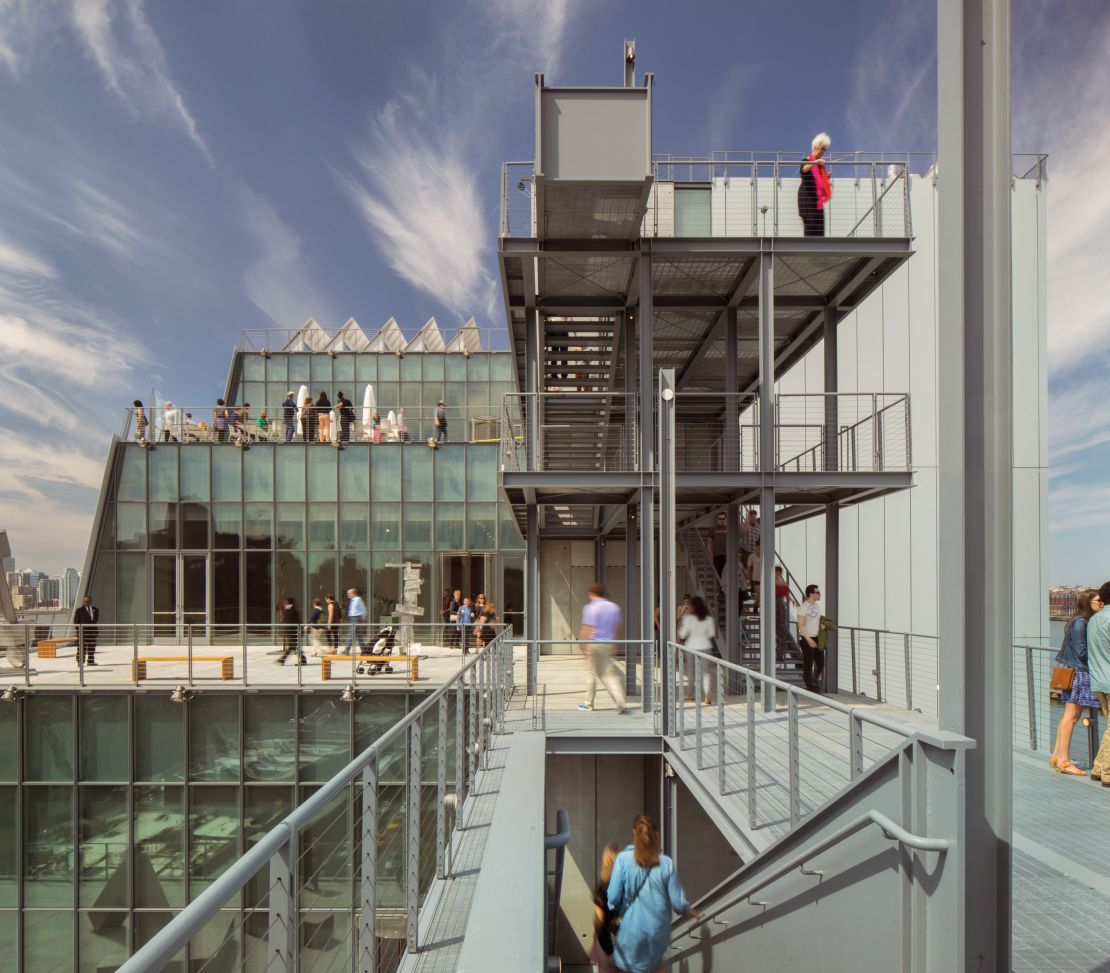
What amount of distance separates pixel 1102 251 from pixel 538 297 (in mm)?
10889

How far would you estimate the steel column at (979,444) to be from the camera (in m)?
2.63

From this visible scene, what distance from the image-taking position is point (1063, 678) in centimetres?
644

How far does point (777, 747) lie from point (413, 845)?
5055 mm

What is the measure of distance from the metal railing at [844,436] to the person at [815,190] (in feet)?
9.32

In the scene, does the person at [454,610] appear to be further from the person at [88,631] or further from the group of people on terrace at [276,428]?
the person at [88,631]

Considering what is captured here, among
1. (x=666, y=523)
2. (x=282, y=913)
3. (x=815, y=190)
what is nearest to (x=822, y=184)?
(x=815, y=190)

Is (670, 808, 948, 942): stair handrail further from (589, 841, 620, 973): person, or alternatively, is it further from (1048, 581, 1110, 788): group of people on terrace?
(1048, 581, 1110, 788): group of people on terrace

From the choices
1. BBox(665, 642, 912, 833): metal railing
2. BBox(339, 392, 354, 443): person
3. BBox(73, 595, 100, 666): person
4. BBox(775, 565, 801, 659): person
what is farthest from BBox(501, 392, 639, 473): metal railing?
BBox(73, 595, 100, 666): person

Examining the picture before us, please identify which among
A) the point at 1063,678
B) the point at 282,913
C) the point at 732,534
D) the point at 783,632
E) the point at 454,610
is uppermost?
the point at 732,534

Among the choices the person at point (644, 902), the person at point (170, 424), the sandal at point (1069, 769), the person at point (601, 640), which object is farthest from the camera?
the person at point (170, 424)

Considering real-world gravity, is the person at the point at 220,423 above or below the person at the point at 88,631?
above

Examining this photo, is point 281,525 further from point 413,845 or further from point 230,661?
point 413,845

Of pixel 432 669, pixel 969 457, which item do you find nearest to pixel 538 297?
pixel 432 669

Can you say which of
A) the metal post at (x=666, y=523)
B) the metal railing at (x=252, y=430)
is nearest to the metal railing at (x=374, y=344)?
the metal railing at (x=252, y=430)
